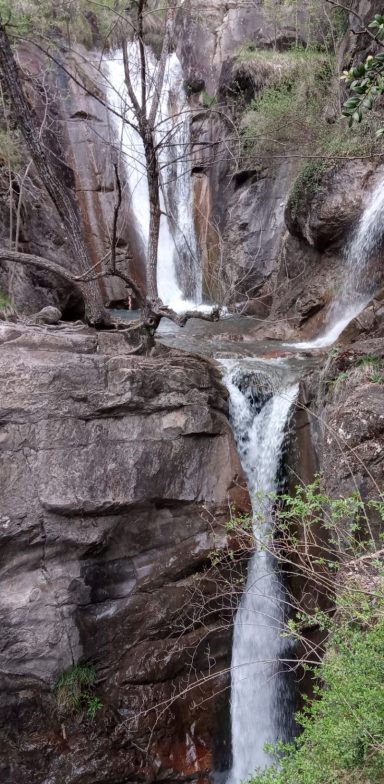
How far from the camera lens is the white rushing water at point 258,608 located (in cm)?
518

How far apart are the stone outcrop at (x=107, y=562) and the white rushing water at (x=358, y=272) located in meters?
4.33

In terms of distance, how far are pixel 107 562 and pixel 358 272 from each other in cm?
658

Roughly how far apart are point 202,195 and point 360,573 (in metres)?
12.0

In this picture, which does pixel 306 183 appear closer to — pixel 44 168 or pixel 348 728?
pixel 44 168

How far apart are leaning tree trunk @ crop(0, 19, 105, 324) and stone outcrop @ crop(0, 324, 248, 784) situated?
0.90 metres

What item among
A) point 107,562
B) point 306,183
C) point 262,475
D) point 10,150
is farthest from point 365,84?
point 10,150

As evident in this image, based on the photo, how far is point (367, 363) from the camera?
5.10 m

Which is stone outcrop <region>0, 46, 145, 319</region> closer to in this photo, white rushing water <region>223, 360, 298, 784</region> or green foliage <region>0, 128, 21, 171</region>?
green foliage <region>0, 128, 21, 171</region>

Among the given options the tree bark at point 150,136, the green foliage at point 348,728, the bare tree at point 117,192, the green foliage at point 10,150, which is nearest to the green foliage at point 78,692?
the green foliage at point 348,728

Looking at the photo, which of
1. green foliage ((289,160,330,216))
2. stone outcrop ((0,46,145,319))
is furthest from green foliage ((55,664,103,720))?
green foliage ((289,160,330,216))

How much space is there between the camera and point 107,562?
4906 millimetres

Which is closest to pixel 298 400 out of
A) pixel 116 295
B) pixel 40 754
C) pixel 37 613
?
pixel 37 613

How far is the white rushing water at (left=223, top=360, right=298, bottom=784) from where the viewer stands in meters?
5.18

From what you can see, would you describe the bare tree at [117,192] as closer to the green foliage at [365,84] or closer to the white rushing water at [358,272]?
the green foliage at [365,84]
